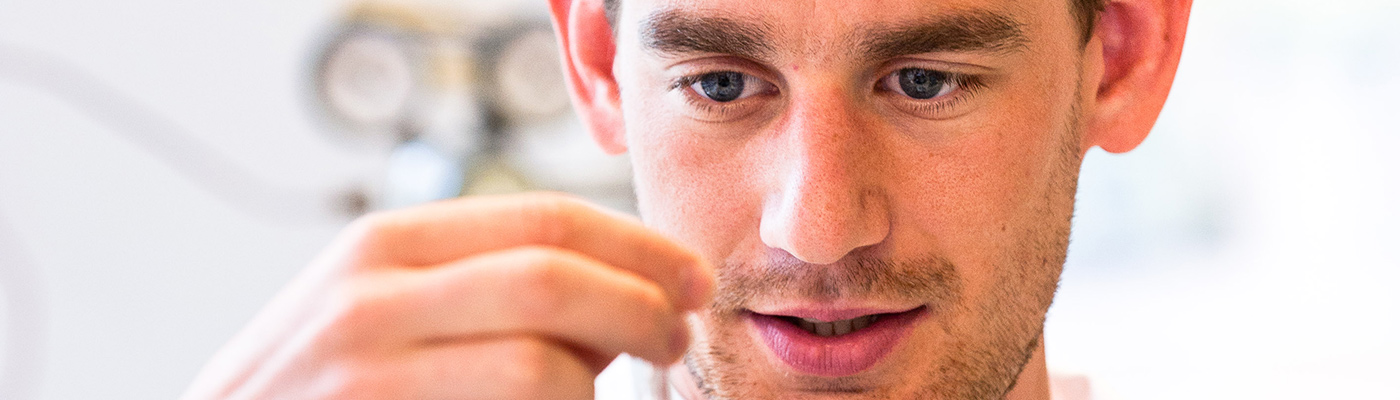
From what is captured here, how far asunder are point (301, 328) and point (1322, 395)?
157 centimetres

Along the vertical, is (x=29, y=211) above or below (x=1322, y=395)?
above

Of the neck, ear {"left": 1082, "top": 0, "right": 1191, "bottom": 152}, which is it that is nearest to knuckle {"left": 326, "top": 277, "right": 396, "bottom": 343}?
the neck

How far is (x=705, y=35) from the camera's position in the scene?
0.85 meters

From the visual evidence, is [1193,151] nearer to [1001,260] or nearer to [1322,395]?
[1322,395]

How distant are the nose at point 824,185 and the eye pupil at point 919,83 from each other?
2.1 inches

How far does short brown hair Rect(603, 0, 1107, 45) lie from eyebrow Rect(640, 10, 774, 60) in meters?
0.09

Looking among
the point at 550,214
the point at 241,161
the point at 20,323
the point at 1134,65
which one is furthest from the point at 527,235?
the point at 20,323

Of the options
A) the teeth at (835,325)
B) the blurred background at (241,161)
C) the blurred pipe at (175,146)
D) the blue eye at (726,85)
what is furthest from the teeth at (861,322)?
the blurred pipe at (175,146)

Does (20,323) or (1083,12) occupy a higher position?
(20,323)

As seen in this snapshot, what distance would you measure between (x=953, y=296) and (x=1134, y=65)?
1.00 feet

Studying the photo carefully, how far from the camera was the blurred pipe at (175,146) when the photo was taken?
5.77 ft

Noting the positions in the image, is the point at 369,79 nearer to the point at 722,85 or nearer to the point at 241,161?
the point at 241,161

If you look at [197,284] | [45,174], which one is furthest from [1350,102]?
[45,174]

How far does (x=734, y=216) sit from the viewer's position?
89 cm
